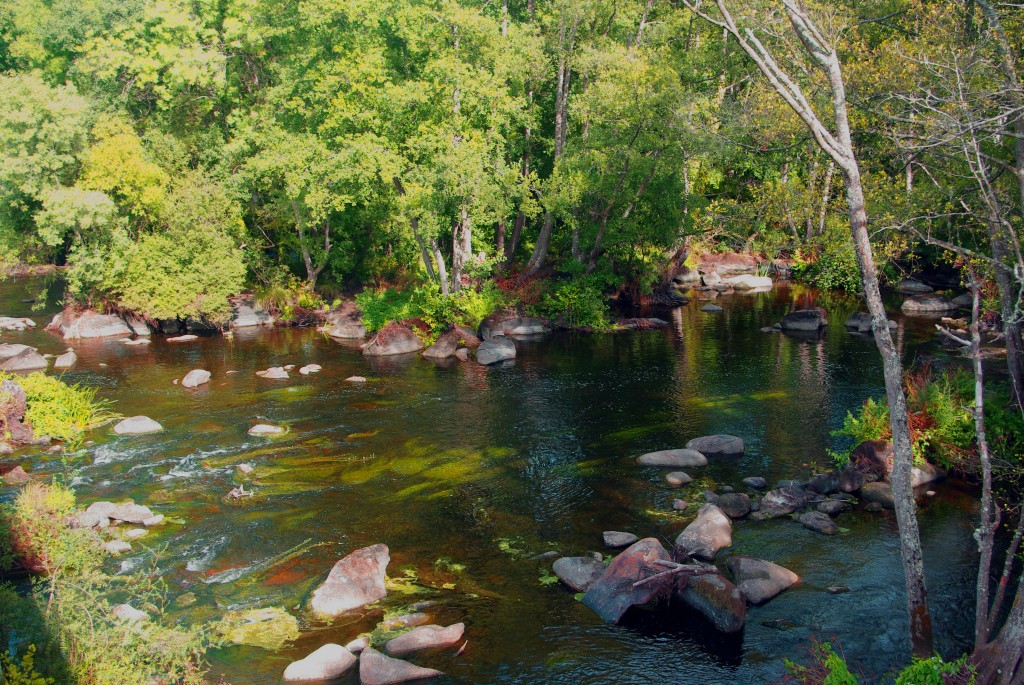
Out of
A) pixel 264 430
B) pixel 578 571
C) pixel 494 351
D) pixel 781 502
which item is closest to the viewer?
pixel 578 571

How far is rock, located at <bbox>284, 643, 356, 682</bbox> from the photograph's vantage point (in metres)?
10.6

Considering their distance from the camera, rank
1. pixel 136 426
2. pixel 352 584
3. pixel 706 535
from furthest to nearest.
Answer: pixel 136 426, pixel 706 535, pixel 352 584

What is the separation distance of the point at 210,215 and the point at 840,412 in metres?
25.4

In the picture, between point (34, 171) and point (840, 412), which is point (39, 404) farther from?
point (840, 412)

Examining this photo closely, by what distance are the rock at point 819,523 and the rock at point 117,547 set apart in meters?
12.0

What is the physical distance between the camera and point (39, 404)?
67.6ft

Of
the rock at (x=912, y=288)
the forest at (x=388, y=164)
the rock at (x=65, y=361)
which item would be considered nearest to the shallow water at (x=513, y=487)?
the rock at (x=65, y=361)

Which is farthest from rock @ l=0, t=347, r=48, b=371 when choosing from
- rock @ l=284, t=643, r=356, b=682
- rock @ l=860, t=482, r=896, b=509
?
rock @ l=860, t=482, r=896, b=509

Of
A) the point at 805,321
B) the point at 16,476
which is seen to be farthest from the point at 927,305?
the point at 16,476

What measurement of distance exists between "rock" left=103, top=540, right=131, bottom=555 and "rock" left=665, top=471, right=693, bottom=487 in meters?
10.3

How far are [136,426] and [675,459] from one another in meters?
13.4

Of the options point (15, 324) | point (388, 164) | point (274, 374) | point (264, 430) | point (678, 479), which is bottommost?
point (678, 479)

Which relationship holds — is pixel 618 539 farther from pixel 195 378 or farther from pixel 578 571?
pixel 195 378

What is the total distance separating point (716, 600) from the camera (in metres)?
11.7
